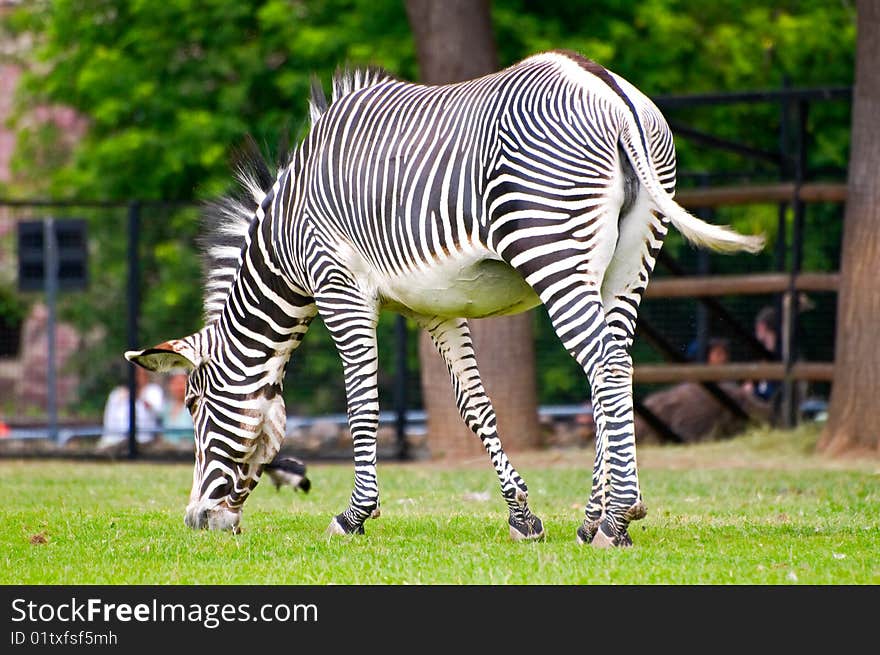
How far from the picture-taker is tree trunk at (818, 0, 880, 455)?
12.5 meters

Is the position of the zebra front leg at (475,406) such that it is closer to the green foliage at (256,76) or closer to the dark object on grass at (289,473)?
the dark object on grass at (289,473)

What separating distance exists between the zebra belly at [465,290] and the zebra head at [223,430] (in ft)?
3.65

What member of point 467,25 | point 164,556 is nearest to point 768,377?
point 467,25

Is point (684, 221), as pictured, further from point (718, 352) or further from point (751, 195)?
point (718, 352)

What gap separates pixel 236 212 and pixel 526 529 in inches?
108

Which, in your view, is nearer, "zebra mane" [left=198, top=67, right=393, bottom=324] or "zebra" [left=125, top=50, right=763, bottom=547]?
"zebra" [left=125, top=50, right=763, bottom=547]

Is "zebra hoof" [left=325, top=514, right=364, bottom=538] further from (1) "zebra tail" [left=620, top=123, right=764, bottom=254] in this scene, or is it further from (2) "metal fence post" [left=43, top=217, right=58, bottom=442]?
(2) "metal fence post" [left=43, top=217, right=58, bottom=442]

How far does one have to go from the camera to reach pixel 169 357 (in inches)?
307

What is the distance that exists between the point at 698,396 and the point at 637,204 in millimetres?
9990

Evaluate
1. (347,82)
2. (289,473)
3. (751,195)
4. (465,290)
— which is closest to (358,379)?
(465,290)

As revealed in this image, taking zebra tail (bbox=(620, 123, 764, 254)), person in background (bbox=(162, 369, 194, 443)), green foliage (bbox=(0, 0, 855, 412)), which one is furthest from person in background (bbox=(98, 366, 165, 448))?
zebra tail (bbox=(620, 123, 764, 254))

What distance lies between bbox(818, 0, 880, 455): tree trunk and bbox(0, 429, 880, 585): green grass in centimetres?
47

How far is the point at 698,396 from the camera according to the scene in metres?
16.4

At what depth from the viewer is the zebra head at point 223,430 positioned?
7754mm
